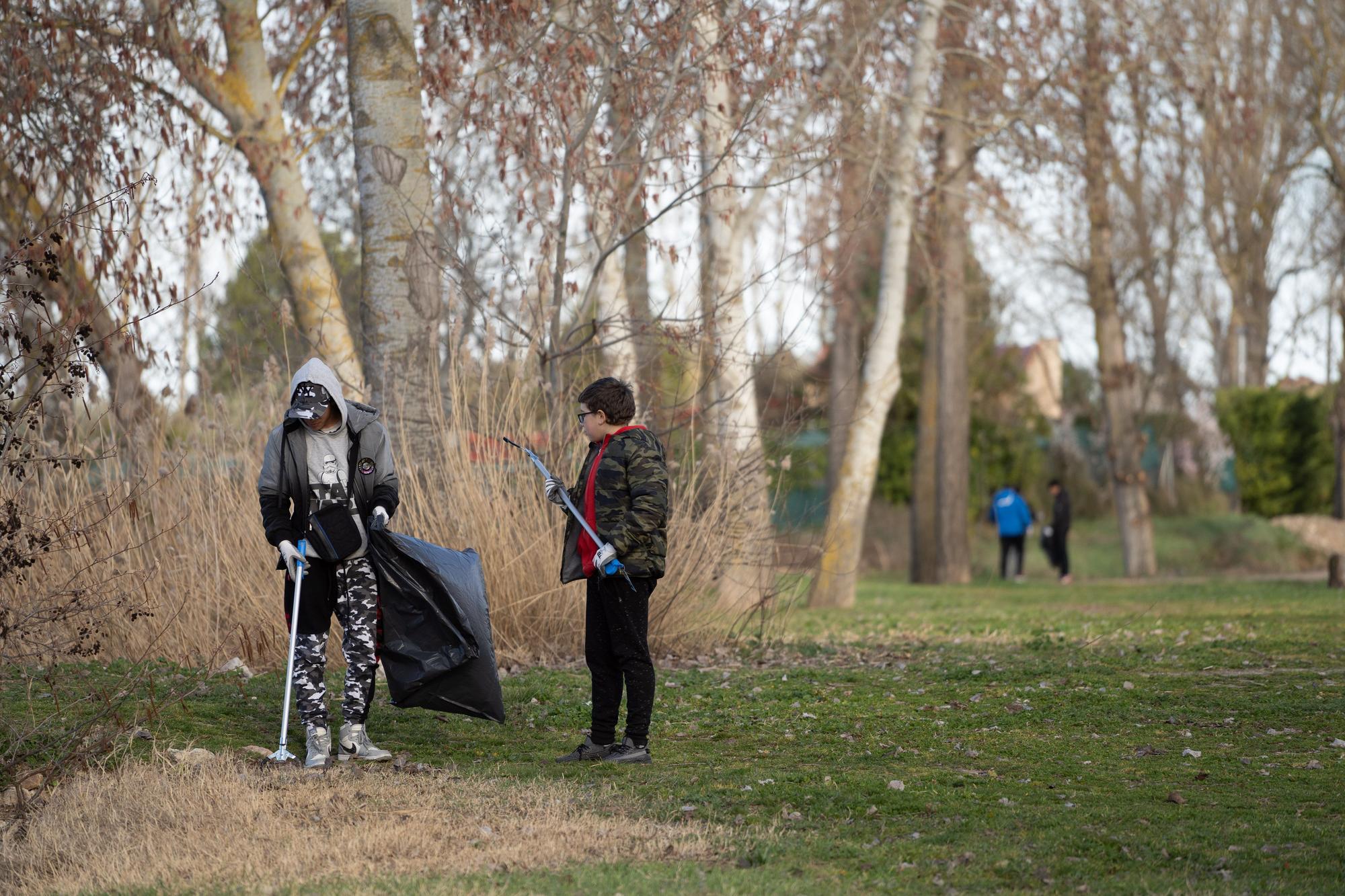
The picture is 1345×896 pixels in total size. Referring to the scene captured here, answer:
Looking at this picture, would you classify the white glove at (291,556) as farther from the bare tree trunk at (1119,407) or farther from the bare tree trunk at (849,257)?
the bare tree trunk at (1119,407)

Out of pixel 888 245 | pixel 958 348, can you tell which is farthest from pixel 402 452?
pixel 958 348

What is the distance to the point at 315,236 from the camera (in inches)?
483

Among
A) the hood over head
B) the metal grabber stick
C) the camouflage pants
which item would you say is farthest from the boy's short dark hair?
the metal grabber stick

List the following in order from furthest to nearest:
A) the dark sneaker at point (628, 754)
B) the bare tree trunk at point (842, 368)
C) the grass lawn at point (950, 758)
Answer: the bare tree trunk at point (842, 368) < the dark sneaker at point (628, 754) < the grass lawn at point (950, 758)

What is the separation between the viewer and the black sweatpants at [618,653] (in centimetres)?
623

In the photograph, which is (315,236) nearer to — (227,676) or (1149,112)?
(227,676)

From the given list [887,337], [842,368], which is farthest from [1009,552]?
[887,337]

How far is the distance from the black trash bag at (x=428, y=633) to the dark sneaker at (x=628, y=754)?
0.55 m

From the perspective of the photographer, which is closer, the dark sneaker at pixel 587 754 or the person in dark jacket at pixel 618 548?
the person in dark jacket at pixel 618 548

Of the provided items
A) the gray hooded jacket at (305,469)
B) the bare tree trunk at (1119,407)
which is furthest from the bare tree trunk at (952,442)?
the gray hooded jacket at (305,469)

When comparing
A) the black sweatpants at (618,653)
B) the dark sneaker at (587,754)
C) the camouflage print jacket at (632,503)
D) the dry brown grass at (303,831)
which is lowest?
the dry brown grass at (303,831)

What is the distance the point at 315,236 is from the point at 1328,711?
343 inches

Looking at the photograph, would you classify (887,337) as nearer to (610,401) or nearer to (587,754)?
(610,401)

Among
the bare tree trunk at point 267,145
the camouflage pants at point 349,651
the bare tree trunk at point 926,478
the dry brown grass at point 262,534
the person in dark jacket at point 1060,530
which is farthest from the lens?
the bare tree trunk at point 926,478
